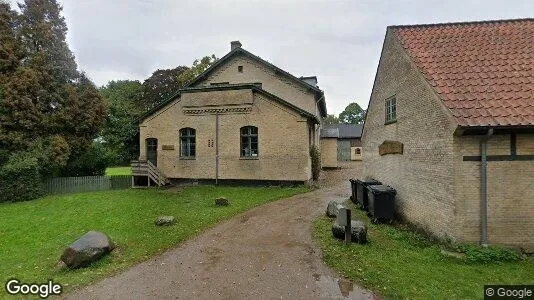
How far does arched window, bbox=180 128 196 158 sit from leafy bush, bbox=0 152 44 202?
901cm

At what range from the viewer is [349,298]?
223 inches

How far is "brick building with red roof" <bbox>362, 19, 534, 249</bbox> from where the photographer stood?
7406 millimetres

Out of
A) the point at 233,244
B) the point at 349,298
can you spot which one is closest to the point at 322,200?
the point at 233,244

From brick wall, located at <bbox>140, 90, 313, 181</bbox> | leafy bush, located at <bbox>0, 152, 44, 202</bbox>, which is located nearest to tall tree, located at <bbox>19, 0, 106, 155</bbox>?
leafy bush, located at <bbox>0, 152, 44, 202</bbox>

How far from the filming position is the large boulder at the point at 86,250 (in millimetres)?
7559

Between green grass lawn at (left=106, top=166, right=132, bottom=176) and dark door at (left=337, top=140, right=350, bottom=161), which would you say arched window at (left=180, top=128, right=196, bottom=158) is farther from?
dark door at (left=337, top=140, right=350, bottom=161)

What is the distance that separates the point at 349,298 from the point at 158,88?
40310mm

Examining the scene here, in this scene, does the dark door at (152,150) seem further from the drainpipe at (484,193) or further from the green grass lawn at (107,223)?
the drainpipe at (484,193)

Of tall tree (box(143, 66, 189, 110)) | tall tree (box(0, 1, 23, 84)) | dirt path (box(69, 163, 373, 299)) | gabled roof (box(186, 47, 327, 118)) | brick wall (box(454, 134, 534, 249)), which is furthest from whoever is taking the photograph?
tall tree (box(143, 66, 189, 110))

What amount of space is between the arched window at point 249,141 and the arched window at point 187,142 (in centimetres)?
340

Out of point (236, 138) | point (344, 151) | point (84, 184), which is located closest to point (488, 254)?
point (236, 138)

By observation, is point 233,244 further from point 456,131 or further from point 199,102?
point 199,102

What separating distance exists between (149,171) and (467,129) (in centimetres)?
1809

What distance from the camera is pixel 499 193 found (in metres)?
7.44
